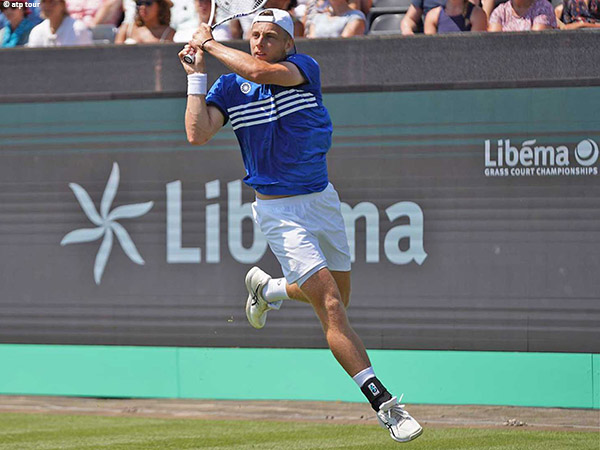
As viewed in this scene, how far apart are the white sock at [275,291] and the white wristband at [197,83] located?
130 centimetres

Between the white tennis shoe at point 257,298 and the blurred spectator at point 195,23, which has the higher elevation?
the blurred spectator at point 195,23

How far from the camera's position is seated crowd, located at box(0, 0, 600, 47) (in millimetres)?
7871

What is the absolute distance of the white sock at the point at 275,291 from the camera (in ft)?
20.2

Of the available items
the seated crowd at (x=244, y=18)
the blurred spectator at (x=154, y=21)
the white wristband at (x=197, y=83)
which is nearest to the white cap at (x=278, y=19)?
the white wristband at (x=197, y=83)

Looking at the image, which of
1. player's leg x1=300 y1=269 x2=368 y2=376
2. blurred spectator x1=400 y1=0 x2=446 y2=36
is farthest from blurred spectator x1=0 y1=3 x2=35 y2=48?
player's leg x1=300 y1=269 x2=368 y2=376

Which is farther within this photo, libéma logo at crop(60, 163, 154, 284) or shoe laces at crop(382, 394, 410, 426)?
libéma logo at crop(60, 163, 154, 284)

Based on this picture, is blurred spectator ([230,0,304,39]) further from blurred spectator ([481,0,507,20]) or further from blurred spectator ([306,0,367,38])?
blurred spectator ([481,0,507,20])

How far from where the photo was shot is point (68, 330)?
8625 mm

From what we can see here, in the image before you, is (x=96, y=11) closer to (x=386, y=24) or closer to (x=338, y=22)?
(x=338, y=22)

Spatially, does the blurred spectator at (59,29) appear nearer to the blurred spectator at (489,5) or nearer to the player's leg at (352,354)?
the blurred spectator at (489,5)

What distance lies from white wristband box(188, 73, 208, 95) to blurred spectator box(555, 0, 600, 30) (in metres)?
3.38

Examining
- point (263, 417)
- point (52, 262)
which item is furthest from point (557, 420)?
point (52, 262)

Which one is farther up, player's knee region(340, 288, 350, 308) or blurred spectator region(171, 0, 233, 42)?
blurred spectator region(171, 0, 233, 42)

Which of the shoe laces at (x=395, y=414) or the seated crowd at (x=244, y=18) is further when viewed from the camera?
the seated crowd at (x=244, y=18)
